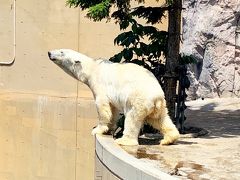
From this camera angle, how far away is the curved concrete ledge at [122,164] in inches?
145

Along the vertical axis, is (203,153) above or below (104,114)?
below

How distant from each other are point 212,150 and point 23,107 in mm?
5980

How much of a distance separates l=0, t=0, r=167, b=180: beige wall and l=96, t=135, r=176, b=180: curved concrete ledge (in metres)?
4.69

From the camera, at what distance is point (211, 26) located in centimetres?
884

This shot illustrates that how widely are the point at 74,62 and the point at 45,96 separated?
5054 mm

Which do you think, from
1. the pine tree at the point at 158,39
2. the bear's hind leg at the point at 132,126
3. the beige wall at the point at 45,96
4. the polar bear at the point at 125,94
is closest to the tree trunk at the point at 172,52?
the pine tree at the point at 158,39

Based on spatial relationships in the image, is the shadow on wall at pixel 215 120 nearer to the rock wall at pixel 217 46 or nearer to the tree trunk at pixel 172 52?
the tree trunk at pixel 172 52

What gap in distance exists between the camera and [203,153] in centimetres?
456

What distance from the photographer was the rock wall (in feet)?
28.6

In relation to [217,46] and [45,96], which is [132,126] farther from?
[45,96]

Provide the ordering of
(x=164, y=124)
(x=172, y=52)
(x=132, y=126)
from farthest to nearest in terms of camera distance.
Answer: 1. (x=172, y=52)
2. (x=164, y=124)
3. (x=132, y=126)

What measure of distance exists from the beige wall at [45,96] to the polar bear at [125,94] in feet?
14.1

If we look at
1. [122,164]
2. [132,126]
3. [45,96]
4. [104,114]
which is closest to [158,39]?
[104,114]

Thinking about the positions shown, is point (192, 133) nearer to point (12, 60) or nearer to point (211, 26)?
point (211, 26)
